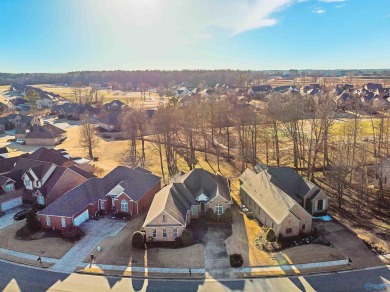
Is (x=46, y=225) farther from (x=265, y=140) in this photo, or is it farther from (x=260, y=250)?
(x=265, y=140)

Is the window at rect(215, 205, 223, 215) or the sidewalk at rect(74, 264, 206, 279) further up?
the window at rect(215, 205, 223, 215)

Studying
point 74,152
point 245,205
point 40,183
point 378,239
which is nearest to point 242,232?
point 245,205

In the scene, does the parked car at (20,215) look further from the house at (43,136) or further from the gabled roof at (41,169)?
the house at (43,136)

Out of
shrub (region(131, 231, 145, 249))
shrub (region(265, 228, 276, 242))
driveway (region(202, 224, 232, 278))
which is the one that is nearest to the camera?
driveway (region(202, 224, 232, 278))

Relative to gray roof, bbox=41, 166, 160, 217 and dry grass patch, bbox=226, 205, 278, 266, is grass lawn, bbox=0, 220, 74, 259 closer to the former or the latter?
gray roof, bbox=41, 166, 160, 217

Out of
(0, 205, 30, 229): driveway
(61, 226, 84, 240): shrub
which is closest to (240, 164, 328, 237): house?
(61, 226, 84, 240): shrub

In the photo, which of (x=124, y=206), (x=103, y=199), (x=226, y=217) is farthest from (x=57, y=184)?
(x=226, y=217)

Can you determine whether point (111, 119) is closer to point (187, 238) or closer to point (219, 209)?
point (219, 209)
